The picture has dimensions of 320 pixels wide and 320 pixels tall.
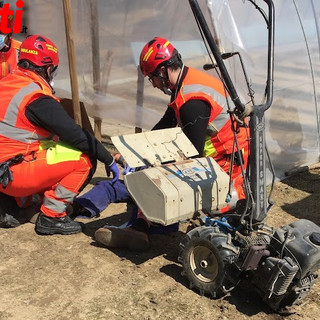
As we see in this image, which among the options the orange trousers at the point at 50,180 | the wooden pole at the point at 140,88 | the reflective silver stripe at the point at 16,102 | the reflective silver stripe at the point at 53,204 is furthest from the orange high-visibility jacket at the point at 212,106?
the wooden pole at the point at 140,88

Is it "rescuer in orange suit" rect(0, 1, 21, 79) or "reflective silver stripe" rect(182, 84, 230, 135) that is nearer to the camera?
"reflective silver stripe" rect(182, 84, 230, 135)

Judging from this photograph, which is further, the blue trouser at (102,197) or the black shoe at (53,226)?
the blue trouser at (102,197)

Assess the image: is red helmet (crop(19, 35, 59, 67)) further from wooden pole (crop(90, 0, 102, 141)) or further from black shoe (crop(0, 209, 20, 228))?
wooden pole (crop(90, 0, 102, 141))

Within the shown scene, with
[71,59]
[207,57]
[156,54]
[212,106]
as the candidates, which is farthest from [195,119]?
[71,59]

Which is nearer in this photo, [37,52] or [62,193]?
[37,52]

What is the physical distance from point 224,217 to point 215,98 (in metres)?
0.97

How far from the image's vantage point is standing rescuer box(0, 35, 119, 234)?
3795 mm

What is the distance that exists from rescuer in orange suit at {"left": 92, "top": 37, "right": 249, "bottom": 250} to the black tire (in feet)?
1.88

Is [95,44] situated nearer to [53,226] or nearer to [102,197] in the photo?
[102,197]

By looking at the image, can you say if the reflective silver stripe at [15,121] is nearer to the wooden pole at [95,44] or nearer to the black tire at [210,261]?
the black tire at [210,261]

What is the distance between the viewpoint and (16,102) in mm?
3773

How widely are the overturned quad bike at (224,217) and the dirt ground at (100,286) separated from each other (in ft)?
0.50

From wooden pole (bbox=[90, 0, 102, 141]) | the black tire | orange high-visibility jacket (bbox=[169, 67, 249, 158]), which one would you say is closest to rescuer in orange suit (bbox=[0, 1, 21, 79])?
wooden pole (bbox=[90, 0, 102, 141])

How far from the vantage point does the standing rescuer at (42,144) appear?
149 inches
